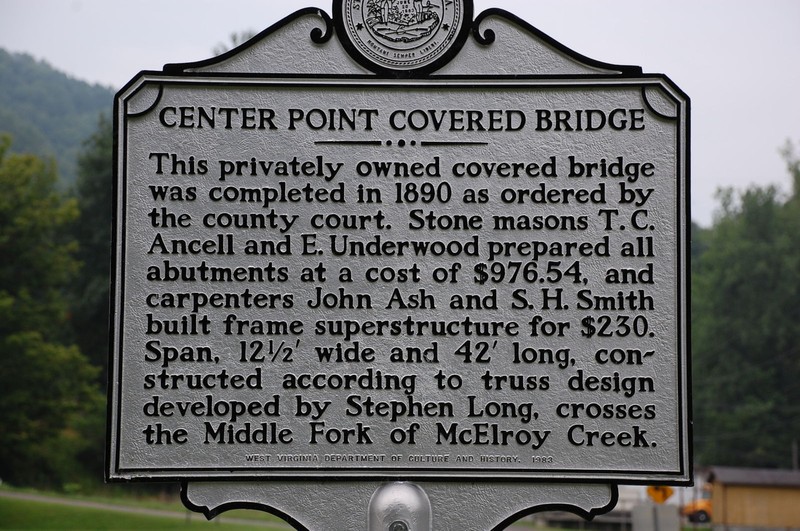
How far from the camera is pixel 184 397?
645 centimetres

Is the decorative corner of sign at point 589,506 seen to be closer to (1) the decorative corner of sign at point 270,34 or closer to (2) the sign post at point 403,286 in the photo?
(2) the sign post at point 403,286

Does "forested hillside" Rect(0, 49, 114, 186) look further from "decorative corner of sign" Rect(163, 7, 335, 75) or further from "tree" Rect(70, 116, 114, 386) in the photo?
"decorative corner of sign" Rect(163, 7, 335, 75)

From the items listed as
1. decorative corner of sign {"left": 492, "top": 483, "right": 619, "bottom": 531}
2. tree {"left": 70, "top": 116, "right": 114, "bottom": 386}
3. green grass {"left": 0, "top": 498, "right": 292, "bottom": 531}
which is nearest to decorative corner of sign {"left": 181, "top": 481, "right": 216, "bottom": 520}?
decorative corner of sign {"left": 492, "top": 483, "right": 619, "bottom": 531}

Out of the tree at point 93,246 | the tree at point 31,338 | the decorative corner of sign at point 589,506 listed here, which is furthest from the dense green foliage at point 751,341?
the decorative corner of sign at point 589,506

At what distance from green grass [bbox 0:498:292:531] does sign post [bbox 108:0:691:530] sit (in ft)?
76.6

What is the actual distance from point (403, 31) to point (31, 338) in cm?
2929

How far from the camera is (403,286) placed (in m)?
6.55

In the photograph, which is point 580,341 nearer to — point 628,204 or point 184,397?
point 628,204

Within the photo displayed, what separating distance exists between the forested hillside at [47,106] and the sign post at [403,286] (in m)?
103

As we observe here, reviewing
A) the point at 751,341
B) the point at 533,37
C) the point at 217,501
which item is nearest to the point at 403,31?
the point at 533,37

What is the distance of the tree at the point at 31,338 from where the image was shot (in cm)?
3347

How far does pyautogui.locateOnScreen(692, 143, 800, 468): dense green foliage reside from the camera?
5312 centimetres

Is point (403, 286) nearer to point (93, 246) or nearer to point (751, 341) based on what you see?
point (93, 246)

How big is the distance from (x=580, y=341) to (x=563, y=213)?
0.82m
